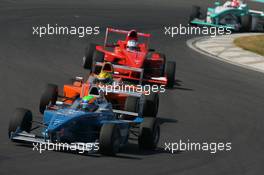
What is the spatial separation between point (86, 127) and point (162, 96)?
6167 millimetres

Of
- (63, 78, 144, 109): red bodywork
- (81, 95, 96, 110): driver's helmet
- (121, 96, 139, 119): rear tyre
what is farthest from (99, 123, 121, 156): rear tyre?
(63, 78, 144, 109): red bodywork

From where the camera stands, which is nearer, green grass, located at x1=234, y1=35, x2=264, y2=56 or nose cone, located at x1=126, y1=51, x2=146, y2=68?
nose cone, located at x1=126, y1=51, x2=146, y2=68

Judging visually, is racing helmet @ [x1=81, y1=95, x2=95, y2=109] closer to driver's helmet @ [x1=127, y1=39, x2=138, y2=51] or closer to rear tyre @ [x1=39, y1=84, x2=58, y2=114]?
rear tyre @ [x1=39, y1=84, x2=58, y2=114]

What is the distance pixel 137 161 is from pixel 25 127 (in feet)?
6.79

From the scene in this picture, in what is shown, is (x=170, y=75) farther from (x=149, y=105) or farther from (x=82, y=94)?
(x=82, y=94)

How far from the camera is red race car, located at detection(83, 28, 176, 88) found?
21609 mm

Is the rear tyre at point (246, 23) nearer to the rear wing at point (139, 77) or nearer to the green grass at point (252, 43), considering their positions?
the green grass at point (252, 43)

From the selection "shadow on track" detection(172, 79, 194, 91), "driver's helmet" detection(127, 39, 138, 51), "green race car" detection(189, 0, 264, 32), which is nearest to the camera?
"shadow on track" detection(172, 79, 194, 91)

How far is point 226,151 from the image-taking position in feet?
51.0

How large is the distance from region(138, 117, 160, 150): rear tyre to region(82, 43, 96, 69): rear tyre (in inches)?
323

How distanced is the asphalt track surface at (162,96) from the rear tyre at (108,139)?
143mm

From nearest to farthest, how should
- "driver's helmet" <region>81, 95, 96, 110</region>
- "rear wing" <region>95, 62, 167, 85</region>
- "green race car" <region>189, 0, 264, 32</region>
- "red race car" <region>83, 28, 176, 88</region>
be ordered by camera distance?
"driver's helmet" <region>81, 95, 96, 110</region>, "rear wing" <region>95, 62, 167, 85</region>, "red race car" <region>83, 28, 176, 88</region>, "green race car" <region>189, 0, 264, 32</region>

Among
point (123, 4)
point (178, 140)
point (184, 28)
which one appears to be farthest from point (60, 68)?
point (123, 4)

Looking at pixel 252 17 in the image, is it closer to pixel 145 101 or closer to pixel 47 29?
pixel 47 29
